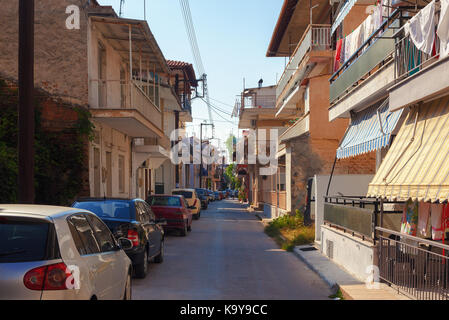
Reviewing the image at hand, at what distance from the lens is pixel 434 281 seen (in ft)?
21.5

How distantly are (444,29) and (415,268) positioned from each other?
12.5ft

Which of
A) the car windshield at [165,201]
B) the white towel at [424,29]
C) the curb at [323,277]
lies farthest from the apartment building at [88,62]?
the white towel at [424,29]

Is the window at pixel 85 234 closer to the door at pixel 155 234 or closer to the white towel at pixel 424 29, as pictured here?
the door at pixel 155 234

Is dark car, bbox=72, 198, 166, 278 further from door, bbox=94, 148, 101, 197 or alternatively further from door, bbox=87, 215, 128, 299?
door, bbox=94, 148, 101, 197

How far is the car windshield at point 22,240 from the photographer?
13.8ft

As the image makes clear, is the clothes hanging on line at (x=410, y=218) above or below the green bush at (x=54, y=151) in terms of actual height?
below

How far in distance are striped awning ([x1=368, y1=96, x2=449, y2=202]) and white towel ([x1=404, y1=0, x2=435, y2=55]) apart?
0.99m

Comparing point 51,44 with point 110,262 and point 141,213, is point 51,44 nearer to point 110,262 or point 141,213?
point 141,213

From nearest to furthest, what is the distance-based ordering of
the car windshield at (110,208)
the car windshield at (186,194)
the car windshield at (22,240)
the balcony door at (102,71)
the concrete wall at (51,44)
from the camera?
the car windshield at (22,240)
the car windshield at (110,208)
the concrete wall at (51,44)
the balcony door at (102,71)
the car windshield at (186,194)

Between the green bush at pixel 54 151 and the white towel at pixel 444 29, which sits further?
the green bush at pixel 54 151

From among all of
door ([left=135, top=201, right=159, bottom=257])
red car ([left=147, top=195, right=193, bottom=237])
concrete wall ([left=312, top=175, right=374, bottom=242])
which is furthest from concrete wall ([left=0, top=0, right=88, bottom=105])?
concrete wall ([left=312, top=175, right=374, bottom=242])

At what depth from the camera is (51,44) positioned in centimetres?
1688

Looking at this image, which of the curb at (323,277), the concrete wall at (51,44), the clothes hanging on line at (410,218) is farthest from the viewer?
the concrete wall at (51,44)

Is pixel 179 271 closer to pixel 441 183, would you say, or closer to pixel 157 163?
pixel 441 183
